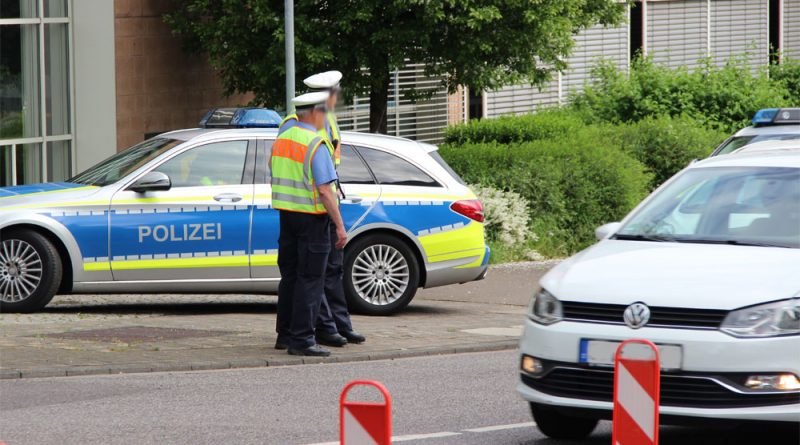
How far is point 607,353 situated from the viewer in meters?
6.61

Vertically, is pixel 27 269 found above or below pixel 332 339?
above

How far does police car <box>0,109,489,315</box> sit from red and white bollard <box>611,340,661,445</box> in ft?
20.8

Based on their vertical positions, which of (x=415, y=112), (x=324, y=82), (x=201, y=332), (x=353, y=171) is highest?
(x=324, y=82)

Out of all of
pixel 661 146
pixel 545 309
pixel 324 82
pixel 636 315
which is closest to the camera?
pixel 636 315

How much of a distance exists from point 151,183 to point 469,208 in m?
2.76

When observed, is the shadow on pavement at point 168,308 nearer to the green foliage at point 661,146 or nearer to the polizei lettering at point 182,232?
the polizei lettering at point 182,232

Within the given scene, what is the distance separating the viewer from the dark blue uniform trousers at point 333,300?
34.1ft

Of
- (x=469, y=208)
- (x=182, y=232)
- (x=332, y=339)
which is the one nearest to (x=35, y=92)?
(x=182, y=232)

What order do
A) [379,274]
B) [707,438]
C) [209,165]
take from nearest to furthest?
[707,438] → [209,165] → [379,274]

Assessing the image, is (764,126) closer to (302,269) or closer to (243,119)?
(243,119)

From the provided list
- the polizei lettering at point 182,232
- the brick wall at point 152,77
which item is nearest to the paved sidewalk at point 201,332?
the polizei lettering at point 182,232

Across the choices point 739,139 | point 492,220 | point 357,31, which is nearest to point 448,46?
point 357,31

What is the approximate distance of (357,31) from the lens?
55.1 feet

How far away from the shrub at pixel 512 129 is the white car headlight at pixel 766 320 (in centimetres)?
1436
